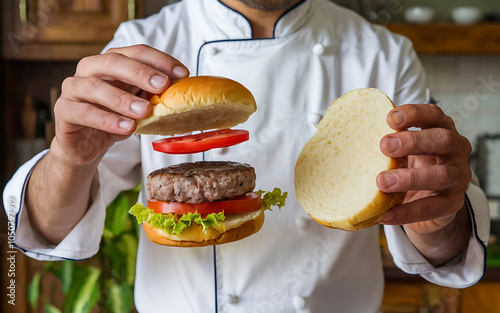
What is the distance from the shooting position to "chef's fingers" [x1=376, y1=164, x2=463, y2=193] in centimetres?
98

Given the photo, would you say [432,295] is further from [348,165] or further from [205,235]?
[205,235]

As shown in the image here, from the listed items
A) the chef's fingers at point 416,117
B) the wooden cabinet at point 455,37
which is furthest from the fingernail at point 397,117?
the wooden cabinet at point 455,37

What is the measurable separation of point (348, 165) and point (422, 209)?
9.4 inches

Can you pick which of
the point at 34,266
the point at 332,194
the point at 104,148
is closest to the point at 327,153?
the point at 332,194

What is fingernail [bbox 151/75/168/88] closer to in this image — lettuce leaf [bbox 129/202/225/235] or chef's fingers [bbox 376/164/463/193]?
lettuce leaf [bbox 129/202/225/235]

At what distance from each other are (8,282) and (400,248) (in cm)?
248

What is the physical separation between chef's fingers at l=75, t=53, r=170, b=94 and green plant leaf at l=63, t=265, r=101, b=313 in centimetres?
147

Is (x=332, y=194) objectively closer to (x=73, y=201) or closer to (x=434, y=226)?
(x=434, y=226)

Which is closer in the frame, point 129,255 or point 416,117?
point 416,117

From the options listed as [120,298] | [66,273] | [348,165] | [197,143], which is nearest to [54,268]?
[66,273]

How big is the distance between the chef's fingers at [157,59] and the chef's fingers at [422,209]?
22.2 inches

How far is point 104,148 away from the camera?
45.5 inches

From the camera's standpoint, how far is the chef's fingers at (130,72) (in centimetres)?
100

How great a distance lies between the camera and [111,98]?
39.2 inches
